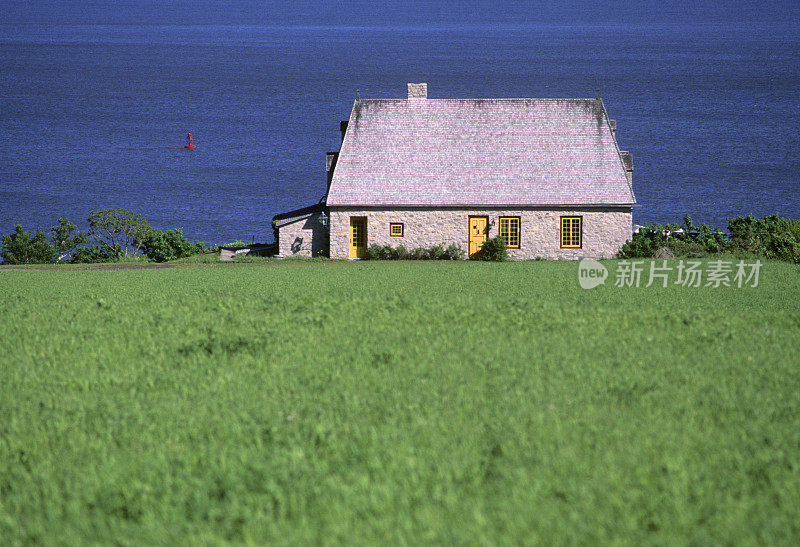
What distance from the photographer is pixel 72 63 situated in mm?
188125

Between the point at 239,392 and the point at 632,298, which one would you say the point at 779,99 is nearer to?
the point at 632,298

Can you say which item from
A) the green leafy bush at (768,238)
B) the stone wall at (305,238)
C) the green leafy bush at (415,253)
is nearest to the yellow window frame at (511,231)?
the green leafy bush at (415,253)

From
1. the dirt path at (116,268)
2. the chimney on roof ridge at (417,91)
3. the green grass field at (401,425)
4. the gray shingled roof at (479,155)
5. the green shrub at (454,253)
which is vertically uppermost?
the chimney on roof ridge at (417,91)

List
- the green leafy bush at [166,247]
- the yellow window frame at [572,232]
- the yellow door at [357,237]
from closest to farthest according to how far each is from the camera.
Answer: the yellow window frame at [572,232] < the yellow door at [357,237] < the green leafy bush at [166,247]

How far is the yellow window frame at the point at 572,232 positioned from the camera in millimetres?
39969

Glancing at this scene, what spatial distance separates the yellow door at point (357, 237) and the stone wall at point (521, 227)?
36 centimetres

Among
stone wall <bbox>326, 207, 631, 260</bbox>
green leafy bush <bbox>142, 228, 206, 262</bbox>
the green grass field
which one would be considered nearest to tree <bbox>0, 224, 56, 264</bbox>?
green leafy bush <bbox>142, 228, 206, 262</bbox>

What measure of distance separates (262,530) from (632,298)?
15.5 metres

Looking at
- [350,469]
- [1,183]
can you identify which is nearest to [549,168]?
[350,469]

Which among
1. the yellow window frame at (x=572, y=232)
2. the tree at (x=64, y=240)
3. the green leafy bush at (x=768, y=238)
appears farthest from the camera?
the tree at (x=64, y=240)

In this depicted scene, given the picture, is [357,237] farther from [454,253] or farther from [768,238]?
[768,238]

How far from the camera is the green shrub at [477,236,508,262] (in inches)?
1524

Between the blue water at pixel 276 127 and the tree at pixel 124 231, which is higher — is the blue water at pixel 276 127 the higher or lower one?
the higher one

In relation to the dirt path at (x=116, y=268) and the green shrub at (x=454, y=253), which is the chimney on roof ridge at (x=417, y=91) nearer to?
the green shrub at (x=454, y=253)
